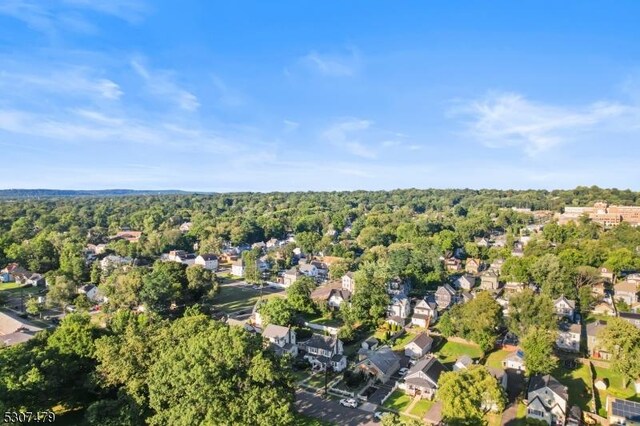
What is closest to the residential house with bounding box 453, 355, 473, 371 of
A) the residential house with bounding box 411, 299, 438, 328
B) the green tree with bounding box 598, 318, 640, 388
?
the green tree with bounding box 598, 318, 640, 388

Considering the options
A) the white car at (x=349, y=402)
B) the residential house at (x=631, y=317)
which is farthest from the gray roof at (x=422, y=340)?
the residential house at (x=631, y=317)

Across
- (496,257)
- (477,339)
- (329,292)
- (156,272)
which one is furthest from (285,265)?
(477,339)

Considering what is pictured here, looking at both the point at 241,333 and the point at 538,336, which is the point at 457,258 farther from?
the point at 241,333

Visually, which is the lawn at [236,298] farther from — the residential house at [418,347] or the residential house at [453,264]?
the residential house at [453,264]

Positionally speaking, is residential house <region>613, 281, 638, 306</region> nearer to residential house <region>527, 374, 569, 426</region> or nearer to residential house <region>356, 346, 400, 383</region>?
residential house <region>527, 374, 569, 426</region>

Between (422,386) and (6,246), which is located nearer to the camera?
(422,386)
